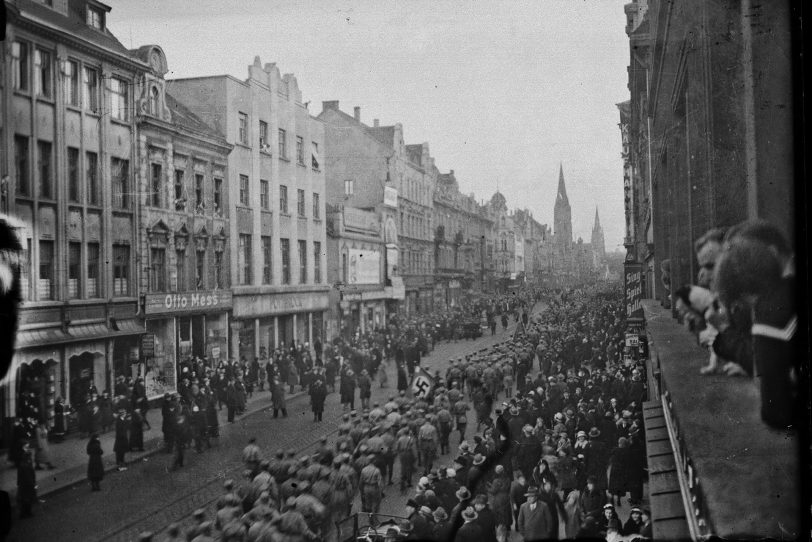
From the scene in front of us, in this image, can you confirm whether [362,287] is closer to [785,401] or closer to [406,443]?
[406,443]

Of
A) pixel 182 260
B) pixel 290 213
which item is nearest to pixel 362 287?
pixel 290 213

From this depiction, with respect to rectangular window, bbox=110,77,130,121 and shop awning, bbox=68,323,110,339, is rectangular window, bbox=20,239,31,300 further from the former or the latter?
rectangular window, bbox=110,77,130,121

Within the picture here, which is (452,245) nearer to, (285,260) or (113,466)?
(285,260)

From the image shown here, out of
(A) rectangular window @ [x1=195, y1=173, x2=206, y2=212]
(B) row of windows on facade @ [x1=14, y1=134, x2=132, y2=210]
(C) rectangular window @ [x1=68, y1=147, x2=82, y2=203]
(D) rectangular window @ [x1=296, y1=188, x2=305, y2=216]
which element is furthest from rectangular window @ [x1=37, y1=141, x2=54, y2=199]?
(D) rectangular window @ [x1=296, y1=188, x2=305, y2=216]

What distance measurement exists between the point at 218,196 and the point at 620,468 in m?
16.7

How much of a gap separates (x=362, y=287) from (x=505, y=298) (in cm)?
1829

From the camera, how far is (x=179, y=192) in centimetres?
2059

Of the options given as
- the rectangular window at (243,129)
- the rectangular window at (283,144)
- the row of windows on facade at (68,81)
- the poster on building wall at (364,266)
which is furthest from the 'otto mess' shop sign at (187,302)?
the poster on building wall at (364,266)

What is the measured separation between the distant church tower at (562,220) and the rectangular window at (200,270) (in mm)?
102443

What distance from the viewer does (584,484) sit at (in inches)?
407

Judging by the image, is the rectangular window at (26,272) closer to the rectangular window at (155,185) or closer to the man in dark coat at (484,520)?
the rectangular window at (155,185)

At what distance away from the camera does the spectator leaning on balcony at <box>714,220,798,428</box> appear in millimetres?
4422

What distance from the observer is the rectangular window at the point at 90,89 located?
50.5 feet

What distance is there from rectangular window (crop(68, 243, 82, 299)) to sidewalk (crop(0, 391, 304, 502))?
3466 mm
